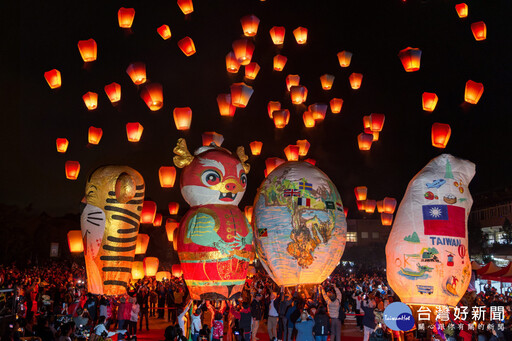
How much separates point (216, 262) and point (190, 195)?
206cm

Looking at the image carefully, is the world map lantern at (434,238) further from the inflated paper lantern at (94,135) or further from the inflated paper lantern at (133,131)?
the inflated paper lantern at (94,135)

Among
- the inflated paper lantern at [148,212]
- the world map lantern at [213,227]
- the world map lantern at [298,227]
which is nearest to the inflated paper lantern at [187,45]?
the world map lantern at [213,227]

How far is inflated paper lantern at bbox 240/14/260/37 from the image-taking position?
61.2 feet

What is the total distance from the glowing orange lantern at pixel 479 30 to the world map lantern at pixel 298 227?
781 cm

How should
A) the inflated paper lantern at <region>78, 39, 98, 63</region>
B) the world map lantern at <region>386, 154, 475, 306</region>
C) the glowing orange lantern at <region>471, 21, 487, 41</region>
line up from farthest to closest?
the glowing orange lantern at <region>471, 21, 487, 41</region> → the inflated paper lantern at <region>78, 39, 98, 63</region> → the world map lantern at <region>386, 154, 475, 306</region>

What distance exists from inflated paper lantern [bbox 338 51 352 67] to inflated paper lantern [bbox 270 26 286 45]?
2505mm

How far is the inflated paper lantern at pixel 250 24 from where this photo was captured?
1866 cm

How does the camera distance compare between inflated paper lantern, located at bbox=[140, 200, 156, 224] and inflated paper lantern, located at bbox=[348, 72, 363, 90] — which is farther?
inflated paper lantern, located at bbox=[348, 72, 363, 90]

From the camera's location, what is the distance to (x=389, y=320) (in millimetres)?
6754

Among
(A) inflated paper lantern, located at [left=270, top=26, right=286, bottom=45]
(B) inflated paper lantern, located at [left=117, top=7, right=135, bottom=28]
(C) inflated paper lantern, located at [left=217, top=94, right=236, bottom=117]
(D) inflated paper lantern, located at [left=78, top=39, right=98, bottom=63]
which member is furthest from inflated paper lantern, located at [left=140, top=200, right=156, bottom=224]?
(A) inflated paper lantern, located at [left=270, top=26, right=286, bottom=45]

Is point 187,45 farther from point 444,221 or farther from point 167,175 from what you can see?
point 444,221

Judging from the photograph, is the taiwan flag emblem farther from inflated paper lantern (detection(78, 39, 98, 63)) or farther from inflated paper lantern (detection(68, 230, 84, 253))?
inflated paper lantern (detection(78, 39, 98, 63))

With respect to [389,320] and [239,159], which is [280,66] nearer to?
[239,159]

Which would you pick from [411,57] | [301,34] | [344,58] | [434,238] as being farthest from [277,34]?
[434,238]
